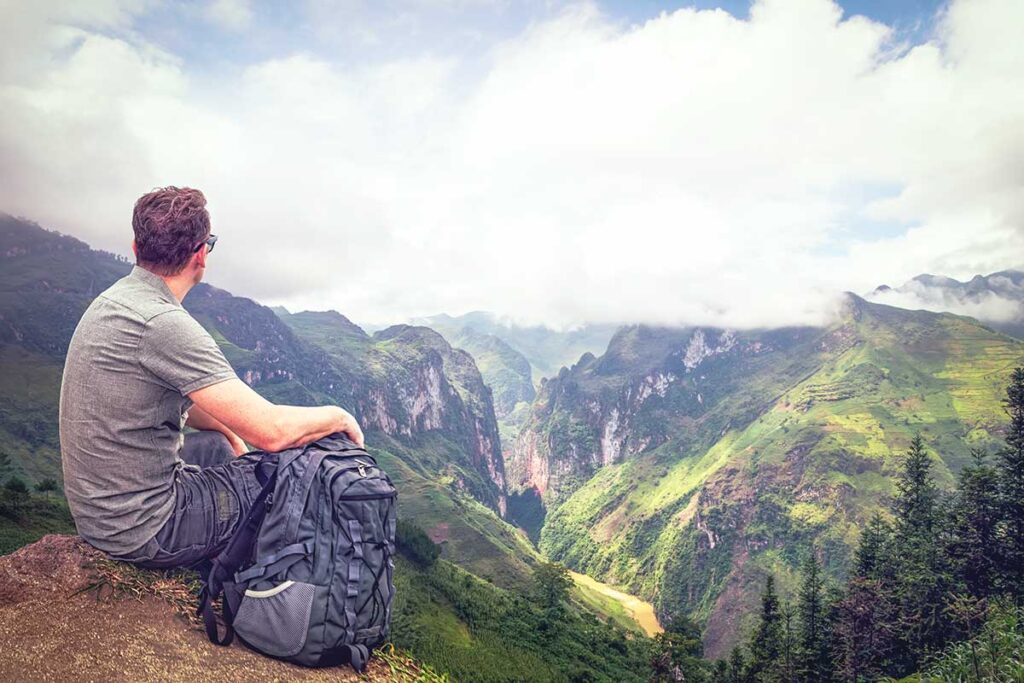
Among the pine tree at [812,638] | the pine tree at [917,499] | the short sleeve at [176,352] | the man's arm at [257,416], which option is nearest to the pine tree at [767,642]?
the pine tree at [812,638]

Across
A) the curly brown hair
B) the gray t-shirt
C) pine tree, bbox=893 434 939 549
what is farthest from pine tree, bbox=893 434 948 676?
the curly brown hair

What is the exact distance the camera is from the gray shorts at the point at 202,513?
4.69 metres

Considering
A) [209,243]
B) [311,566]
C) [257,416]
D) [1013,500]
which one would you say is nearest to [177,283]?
[209,243]

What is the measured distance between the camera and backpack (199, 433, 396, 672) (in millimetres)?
4352

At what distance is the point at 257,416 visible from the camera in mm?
4336

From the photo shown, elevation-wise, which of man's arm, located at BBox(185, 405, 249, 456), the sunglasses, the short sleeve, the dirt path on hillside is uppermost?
the sunglasses

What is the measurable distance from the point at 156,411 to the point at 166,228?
1517 millimetres

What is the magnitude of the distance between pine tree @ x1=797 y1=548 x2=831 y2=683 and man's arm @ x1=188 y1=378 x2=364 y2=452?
48.0 m

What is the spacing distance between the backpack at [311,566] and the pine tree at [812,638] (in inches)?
1855

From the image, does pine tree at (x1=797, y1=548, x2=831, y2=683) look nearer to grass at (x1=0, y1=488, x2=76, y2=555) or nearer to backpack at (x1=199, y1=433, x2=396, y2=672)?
backpack at (x1=199, y1=433, x2=396, y2=672)

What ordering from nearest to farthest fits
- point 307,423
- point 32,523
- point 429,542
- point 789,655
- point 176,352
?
1. point 176,352
2. point 307,423
3. point 32,523
4. point 789,655
5. point 429,542

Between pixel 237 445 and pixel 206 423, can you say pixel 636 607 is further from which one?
pixel 206 423

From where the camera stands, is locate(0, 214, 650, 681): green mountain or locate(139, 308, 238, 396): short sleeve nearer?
locate(139, 308, 238, 396): short sleeve

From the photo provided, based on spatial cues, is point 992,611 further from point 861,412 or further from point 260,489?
point 861,412
